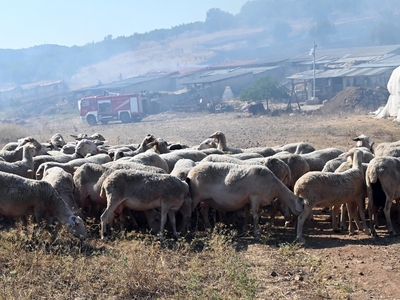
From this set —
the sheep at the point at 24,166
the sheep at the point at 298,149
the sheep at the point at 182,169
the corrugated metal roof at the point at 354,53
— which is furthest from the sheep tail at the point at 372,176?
the corrugated metal roof at the point at 354,53

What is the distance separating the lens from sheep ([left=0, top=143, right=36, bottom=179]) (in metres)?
11.6

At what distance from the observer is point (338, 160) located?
1205 cm

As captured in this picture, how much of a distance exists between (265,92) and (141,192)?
47085 millimetres

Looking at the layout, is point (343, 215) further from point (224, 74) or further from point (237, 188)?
point (224, 74)

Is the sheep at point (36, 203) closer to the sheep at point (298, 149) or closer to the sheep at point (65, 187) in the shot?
the sheep at point (65, 187)

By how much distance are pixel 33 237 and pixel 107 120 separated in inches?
1701

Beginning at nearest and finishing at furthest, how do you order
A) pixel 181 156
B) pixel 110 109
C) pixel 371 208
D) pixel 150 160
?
1. pixel 371 208
2. pixel 150 160
3. pixel 181 156
4. pixel 110 109

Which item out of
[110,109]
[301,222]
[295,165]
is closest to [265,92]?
[110,109]

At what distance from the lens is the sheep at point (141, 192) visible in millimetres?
9375

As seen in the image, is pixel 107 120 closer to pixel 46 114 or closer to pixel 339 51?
pixel 46 114

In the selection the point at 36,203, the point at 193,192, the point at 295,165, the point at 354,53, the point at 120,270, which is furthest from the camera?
the point at 354,53

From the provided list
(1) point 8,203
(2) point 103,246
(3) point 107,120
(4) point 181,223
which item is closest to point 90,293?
(2) point 103,246

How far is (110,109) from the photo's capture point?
51.1 m

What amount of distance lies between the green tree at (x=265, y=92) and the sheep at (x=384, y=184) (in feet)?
148
